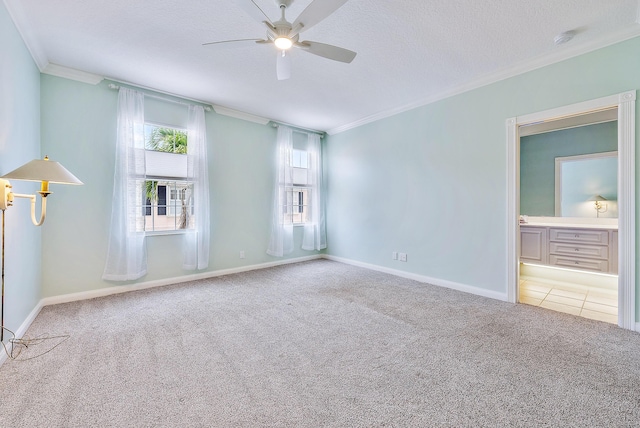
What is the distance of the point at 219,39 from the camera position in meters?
2.61

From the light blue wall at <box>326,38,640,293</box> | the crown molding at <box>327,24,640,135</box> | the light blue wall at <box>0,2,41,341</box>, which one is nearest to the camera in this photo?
the light blue wall at <box>0,2,41,341</box>

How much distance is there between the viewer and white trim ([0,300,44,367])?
194 centimetres

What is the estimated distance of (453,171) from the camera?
371cm

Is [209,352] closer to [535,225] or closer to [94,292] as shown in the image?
[94,292]

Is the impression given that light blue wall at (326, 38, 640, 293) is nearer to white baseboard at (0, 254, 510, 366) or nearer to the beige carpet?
white baseboard at (0, 254, 510, 366)

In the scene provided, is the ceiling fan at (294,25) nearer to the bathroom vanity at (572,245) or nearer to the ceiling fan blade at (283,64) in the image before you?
the ceiling fan blade at (283,64)

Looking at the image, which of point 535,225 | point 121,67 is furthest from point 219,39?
point 535,225

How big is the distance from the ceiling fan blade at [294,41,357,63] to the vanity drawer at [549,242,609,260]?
180 inches

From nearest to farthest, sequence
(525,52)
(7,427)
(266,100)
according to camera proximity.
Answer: (7,427) → (525,52) → (266,100)

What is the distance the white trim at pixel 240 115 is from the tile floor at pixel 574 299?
4.67m

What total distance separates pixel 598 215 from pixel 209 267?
6239 mm

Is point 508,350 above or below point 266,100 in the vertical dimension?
below

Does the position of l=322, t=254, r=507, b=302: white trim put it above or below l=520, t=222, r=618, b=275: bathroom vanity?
below

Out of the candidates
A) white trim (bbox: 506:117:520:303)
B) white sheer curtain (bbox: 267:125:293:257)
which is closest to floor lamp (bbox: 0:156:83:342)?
white sheer curtain (bbox: 267:125:293:257)
